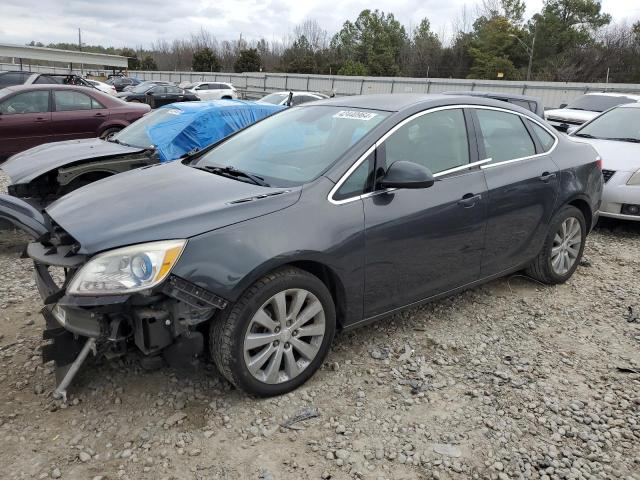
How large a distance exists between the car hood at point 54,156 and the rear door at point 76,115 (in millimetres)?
3512

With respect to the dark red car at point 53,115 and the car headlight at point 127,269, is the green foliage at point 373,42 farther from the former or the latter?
the car headlight at point 127,269

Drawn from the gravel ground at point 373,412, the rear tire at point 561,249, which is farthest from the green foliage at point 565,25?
the gravel ground at point 373,412

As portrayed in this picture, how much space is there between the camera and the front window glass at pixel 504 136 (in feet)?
12.9

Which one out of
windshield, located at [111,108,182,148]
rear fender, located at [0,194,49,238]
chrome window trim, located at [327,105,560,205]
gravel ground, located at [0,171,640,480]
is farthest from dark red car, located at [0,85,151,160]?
chrome window trim, located at [327,105,560,205]

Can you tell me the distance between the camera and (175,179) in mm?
3357

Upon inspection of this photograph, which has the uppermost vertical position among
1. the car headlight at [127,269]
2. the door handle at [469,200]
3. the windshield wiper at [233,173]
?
the windshield wiper at [233,173]

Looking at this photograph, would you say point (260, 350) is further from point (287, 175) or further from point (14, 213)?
point (14, 213)

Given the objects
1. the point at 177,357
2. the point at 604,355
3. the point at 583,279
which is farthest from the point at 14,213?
the point at 583,279

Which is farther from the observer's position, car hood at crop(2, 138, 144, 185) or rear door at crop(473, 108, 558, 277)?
car hood at crop(2, 138, 144, 185)

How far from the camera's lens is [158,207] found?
9.40 ft

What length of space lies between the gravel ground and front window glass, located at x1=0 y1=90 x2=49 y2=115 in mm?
6481

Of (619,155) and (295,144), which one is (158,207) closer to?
(295,144)

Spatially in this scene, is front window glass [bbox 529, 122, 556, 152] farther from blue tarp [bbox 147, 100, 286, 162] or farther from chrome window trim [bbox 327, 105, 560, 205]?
blue tarp [bbox 147, 100, 286, 162]

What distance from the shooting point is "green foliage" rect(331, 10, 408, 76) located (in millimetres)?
66875
